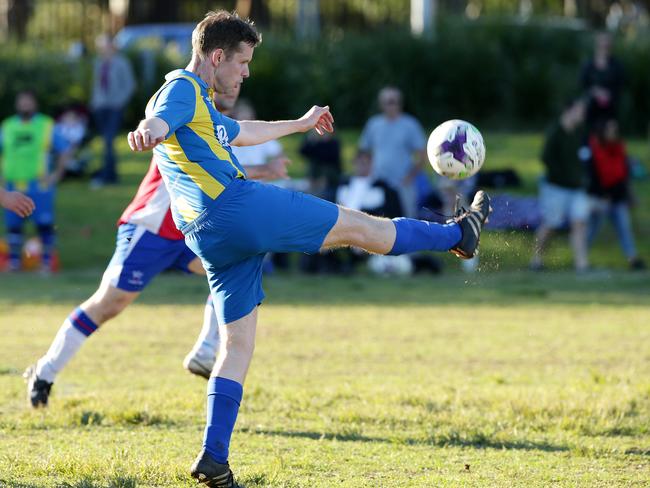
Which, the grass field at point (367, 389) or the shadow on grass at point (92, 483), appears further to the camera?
the grass field at point (367, 389)

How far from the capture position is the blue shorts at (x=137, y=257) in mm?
7199

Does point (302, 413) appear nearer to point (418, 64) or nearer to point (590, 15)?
point (418, 64)

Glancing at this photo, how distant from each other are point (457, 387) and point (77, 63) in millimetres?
20485

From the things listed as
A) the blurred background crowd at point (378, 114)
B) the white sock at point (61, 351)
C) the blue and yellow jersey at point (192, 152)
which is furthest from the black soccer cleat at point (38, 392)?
the blurred background crowd at point (378, 114)

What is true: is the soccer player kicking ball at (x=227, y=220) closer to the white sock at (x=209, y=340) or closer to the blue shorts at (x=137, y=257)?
the blue shorts at (x=137, y=257)

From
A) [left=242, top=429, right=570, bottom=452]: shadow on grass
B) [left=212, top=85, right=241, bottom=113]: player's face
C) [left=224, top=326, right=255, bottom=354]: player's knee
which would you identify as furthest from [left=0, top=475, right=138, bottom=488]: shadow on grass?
[left=212, top=85, right=241, bottom=113]: player's face

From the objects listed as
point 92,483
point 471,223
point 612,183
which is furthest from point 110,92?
point 92,483

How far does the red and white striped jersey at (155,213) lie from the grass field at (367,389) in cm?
106

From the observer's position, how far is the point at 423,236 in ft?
19.1

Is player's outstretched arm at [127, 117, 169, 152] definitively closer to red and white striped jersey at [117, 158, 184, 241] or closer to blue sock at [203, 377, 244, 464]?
blue sock at [203, 377, 244, 464]

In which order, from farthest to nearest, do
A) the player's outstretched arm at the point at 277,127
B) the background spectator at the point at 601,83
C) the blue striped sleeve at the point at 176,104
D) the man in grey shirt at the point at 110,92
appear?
the man in grey shirt at the point at 110,92 < the background spectator at the point at 601,83 < the player's outstretched arm at the point at 277,127 < the blue striped sleeve at the point at 176,104

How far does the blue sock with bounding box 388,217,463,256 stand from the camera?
578cm

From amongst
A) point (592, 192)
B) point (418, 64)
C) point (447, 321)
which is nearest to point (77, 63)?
point (418, 64)

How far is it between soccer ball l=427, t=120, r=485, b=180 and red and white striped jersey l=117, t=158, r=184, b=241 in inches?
63.1
